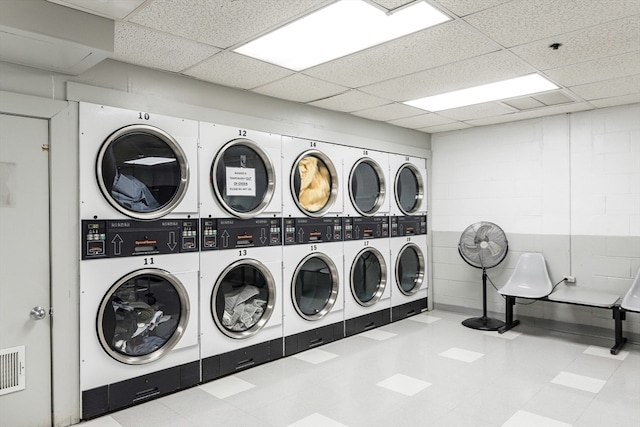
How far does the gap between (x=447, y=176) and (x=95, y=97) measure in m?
4.68

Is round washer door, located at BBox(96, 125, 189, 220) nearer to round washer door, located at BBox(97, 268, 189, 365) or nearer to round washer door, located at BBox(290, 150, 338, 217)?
round washer door, located at BBox(97, 268, 189, 365)

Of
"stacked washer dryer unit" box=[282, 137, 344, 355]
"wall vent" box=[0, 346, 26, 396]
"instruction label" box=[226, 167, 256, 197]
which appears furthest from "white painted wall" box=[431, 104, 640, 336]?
"wall vent" box=[0, 346, 26, 396]

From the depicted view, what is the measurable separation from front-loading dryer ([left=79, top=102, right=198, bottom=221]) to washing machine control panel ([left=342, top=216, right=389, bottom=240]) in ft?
6.35

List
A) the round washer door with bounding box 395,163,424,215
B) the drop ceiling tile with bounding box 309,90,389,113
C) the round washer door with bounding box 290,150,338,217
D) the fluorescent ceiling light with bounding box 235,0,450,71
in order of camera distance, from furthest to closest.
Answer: the round washer door with bounding box 395,163,424,215 → the round washer door with bounding box 290,150,338,217 → the drop ceiling tile with bounding box 309,90,389,113 → the fluorescent ceiling light with bounding box 235,0,450,71

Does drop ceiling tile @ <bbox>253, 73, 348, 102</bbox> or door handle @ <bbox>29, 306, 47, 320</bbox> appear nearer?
door handle @ <bbox>29, 306, 47, 320</bbox>

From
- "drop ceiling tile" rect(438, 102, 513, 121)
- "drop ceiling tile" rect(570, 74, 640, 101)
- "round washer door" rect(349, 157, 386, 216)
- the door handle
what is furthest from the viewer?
"round washer door" rect(349, 157, 386, 216)

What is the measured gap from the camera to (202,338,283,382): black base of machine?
141 inches

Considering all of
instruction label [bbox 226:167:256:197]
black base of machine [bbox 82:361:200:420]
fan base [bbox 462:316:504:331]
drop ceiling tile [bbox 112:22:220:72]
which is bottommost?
fan base [bbox 462:316:504:331]

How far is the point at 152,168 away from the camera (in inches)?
133

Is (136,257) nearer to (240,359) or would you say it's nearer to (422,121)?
(240,359)

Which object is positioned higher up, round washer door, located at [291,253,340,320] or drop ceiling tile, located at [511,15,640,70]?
drop ceiling tile, located at [511,15,640,70]

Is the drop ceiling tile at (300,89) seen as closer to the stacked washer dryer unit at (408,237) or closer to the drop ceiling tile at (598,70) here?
the stacked washer dryer unit at (408,237)

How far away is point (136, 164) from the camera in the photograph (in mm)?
3309

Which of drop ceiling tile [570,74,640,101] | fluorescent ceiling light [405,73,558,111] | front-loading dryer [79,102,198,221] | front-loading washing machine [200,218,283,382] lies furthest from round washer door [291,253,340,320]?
drop ceiling tile [570,74,640,101]
